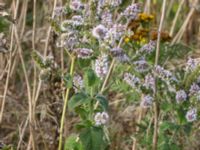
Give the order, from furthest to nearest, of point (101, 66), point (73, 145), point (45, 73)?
1. point (73, 145)
2. point (45, 73)
3. point (101, 66)

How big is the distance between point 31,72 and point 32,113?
149cm

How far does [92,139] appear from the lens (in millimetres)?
1799

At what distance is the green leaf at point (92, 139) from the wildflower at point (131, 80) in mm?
179

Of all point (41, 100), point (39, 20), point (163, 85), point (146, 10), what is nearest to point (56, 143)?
point (41, 100)

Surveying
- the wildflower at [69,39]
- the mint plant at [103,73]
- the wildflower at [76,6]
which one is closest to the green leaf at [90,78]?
the mint plant at [103,73]

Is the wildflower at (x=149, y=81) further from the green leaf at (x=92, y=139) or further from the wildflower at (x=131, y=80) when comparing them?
the green leaf at (x=92, y=139)

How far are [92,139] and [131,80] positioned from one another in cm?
23

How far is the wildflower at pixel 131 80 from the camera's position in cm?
187

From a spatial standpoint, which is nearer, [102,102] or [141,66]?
[102,102]

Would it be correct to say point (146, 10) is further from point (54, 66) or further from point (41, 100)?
point (54, 66)

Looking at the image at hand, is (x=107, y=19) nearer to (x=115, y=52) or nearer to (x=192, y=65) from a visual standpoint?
(x=115, y=52)

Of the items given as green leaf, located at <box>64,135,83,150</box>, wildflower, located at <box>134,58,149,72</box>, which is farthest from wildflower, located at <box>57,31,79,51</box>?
green leaf, located at <box>64,135,83,150</box>

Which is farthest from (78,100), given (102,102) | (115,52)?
(115,52)

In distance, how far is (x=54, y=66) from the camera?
1.88 metres
